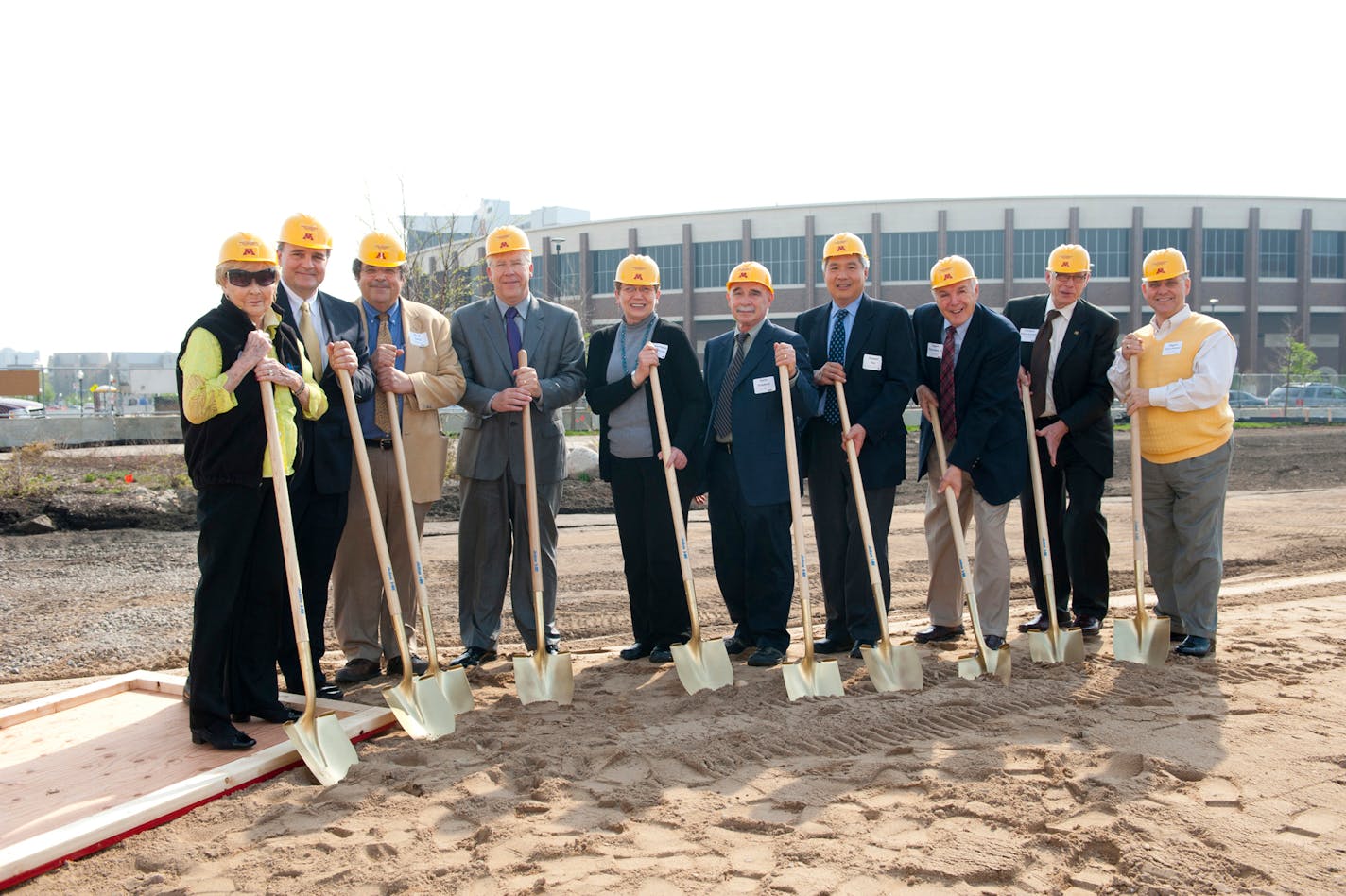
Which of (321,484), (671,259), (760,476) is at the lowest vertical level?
(760,476)

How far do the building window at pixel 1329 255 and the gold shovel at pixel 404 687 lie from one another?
195 ft

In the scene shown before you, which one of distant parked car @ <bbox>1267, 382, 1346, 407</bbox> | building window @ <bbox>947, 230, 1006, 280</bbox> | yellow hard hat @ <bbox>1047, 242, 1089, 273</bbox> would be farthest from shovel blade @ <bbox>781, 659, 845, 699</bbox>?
building window @ <bbox>947, 230, 1006, 280</bbox>

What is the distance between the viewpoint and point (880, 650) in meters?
5.61

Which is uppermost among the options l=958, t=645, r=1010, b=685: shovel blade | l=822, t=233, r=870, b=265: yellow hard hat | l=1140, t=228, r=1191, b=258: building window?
l=1140, t=228, r=1191, b=258: building window

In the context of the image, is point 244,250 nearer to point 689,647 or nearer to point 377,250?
point 377,250

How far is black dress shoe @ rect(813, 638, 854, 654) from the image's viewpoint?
6.32 meters

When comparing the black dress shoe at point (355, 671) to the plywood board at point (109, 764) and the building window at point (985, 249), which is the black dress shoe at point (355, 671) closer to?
the plywood board at point (109, 764)

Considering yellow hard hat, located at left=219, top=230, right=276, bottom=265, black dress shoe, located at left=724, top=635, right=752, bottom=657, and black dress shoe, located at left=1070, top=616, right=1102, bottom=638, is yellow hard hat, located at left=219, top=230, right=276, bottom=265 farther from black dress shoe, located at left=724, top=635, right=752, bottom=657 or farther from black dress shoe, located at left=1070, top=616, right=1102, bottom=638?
black dress shoe, located at left=1070, top=616, right=1102, bottom=638

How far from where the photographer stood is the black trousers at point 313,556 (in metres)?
5.27

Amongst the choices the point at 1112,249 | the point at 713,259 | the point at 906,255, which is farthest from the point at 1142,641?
the point at 1112,249

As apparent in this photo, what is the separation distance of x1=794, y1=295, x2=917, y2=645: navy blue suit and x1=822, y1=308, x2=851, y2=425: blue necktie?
0.06 ft

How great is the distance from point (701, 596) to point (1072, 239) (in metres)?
49.5

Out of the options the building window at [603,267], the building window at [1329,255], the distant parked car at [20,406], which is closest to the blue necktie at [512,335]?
the distant parked car at [20,406]

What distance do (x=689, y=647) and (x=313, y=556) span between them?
2.07 meters
